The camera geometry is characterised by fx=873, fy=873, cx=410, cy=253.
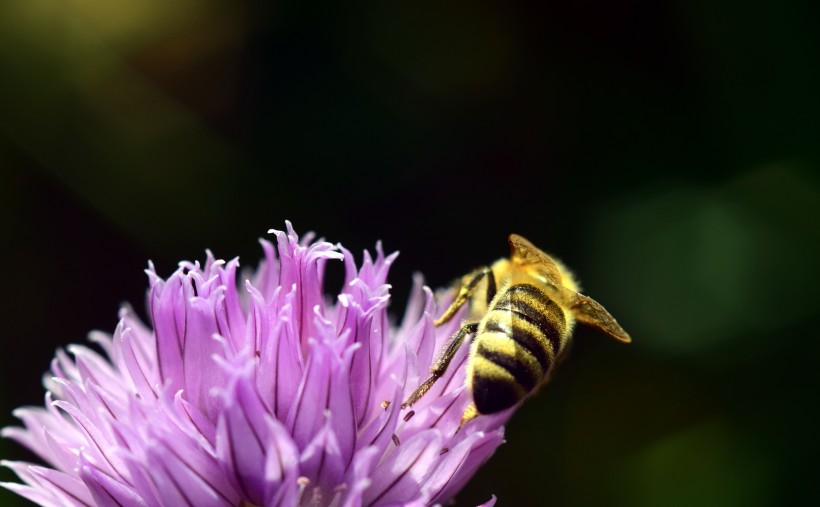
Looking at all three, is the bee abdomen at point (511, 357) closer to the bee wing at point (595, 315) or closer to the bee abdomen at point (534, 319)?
the bee abdomen at point (534, 319)

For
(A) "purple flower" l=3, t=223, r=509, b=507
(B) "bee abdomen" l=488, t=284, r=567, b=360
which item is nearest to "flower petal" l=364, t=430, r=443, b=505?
(A) "purple flower" l=3, t=223, r=509, b=507

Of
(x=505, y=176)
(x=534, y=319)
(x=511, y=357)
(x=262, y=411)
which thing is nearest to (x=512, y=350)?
(x=511, y=357)

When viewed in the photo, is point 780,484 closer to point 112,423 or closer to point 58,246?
point 112,423

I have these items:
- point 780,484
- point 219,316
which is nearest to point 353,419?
point 219,316

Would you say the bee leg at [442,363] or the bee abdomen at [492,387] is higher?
the bee leg at [442,363]

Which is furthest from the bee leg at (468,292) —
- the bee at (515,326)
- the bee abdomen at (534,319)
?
the bee abdomen at (534,319)

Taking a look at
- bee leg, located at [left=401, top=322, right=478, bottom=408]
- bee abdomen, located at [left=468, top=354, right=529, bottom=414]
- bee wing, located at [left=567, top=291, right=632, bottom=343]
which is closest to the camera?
bee abdomen, located at [left=468, top=354, right=529, bottom=414]

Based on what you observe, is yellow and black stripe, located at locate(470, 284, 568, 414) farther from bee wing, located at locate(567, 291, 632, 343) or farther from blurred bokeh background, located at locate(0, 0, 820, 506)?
blurred bokeh background, located at locate(0, 0, 820, 506)
